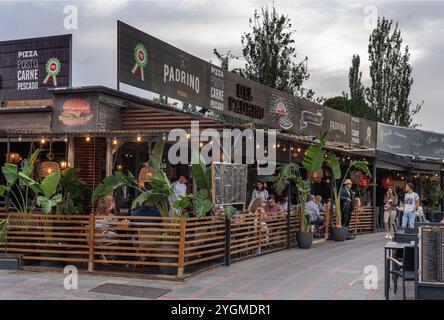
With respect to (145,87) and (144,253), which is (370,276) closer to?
(144,253)

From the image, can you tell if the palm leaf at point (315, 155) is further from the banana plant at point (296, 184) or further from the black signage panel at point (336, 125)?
the black signage panel at point (336, 125)

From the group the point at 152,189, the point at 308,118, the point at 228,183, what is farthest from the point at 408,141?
the point at 152,189

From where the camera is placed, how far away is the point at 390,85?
38594 mm

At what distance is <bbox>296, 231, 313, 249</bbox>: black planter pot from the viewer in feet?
43.5

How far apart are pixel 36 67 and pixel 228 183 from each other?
927cm

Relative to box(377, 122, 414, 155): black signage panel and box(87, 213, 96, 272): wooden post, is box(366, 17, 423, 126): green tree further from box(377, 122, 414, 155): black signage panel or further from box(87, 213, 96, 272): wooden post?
box(87, 213, 96, 272): wooden post

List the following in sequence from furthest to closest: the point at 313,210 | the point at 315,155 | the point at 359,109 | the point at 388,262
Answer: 1. the point at 359,109
2. the point at 313,210
3. the point at 315,155
4. the point at 388,262

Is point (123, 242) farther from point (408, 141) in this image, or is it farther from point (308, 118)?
point (408, 141)

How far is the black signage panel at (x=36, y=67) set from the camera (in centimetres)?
1622

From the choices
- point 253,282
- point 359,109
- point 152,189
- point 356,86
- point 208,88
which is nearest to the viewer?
point 253,282

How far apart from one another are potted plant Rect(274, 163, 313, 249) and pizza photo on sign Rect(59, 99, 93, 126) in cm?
509

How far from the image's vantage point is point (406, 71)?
3856 cm

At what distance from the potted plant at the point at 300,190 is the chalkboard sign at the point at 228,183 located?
206 centimetres
